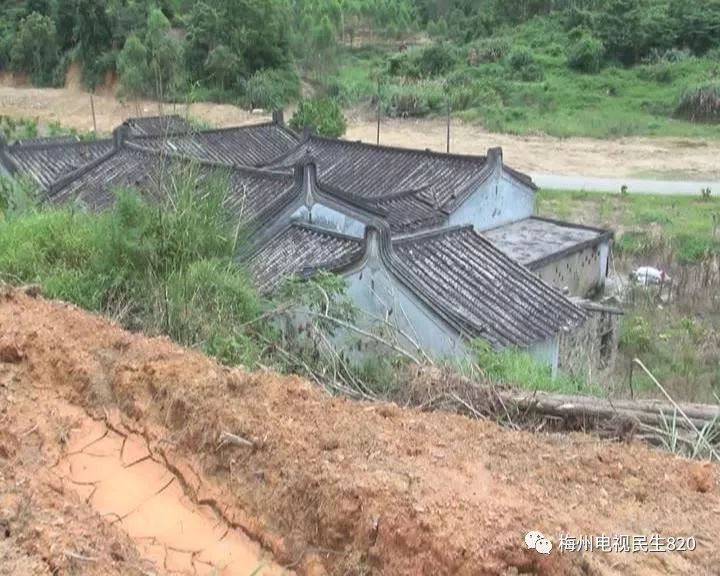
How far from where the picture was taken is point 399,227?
599 inches

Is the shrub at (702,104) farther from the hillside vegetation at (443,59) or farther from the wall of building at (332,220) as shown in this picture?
the wall of building at (332,220)

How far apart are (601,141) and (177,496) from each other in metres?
35.4

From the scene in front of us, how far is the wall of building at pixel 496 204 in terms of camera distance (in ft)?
57.1

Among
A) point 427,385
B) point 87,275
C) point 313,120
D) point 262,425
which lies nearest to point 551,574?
point 262,425

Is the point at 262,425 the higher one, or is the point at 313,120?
the point at 262,425

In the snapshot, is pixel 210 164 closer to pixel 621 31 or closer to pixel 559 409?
pixel 559 409

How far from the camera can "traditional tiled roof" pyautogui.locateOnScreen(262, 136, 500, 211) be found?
17156 mm

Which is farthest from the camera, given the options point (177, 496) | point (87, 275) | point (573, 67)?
point (573, 67)

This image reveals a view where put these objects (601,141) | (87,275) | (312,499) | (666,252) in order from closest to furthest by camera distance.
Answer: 1. (312,499)
2. (87,275)
3. (666,252)
4. (601,141)

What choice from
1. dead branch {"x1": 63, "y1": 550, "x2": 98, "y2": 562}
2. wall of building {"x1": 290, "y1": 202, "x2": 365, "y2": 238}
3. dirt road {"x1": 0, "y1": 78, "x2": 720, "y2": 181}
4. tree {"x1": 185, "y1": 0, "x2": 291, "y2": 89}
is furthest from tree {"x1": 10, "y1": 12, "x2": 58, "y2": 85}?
dead branch {"x1": 63, "y1": 550, "x2": 98, "y2": 562}

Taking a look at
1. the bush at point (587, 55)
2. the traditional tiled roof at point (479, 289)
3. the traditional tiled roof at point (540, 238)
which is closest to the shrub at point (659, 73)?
the bush at point (587, 55)

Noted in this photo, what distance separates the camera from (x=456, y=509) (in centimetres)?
346

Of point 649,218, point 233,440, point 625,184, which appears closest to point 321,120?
point 625,184

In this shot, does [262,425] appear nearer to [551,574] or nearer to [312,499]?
[312,499]
